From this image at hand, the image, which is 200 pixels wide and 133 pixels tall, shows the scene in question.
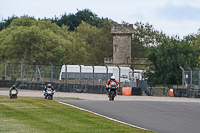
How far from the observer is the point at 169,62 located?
7156 centimetres

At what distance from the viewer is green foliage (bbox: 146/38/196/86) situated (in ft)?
229

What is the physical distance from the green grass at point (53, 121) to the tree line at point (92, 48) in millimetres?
50305

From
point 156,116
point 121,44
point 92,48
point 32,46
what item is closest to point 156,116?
point 156,116

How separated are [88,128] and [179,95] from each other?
2790 cm

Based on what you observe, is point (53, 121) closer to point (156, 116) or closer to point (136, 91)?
point (156, 116)

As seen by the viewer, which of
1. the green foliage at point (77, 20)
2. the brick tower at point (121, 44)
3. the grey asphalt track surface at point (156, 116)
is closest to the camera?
the grey asphalt track surface at point (156, 116)

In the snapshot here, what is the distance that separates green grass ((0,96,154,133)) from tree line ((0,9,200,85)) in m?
50.3

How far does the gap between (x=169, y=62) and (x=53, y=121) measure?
57245 mm

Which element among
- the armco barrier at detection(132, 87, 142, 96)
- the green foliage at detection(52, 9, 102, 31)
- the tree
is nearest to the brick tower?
the tree

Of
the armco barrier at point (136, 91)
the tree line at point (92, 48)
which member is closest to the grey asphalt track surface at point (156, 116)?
the armco barrier at point (136, 91)

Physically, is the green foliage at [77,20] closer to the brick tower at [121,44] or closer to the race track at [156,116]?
the brick tower at [121,44]

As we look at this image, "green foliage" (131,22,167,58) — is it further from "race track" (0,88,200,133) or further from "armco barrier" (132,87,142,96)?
"race track" (0,88,200,133)

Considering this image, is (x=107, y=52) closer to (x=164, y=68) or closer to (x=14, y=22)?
(x=14, y=22)

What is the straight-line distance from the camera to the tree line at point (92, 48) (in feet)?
234
